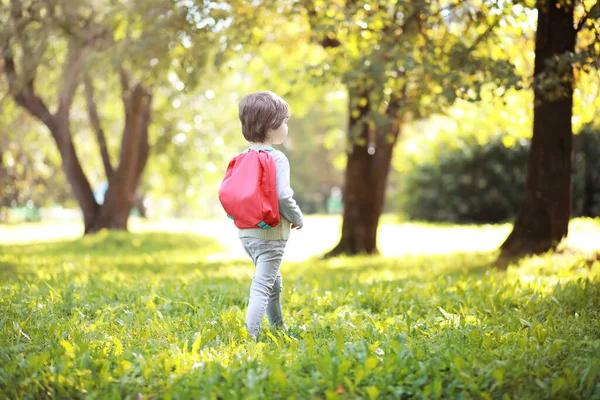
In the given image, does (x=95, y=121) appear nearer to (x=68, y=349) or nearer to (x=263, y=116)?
(x=263, y=116)

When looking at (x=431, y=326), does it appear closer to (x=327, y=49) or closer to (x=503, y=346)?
(x=503, y=346)

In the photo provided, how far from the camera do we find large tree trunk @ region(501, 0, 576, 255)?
27.1 feet

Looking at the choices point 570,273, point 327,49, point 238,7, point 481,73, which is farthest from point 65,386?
point 327,49

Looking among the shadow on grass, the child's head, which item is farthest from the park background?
the child's head

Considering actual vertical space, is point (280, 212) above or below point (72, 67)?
below

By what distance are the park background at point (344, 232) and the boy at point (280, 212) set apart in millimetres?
301

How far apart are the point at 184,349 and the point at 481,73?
6.38 metres

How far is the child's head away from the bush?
16827 millimetres

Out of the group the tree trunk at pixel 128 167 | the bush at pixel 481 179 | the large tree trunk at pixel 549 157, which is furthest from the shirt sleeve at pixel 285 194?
the bush at pixel 481 179

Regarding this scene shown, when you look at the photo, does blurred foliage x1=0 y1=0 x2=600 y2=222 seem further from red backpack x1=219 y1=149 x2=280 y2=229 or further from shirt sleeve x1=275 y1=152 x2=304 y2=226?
red backpack x1=219 y1=149 x2=280 y2=229

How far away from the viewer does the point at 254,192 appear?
387cm

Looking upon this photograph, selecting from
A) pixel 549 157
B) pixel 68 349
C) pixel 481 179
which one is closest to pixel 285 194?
pixel 68 349

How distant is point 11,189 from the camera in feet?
98.5

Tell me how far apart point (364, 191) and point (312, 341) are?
321 inches
